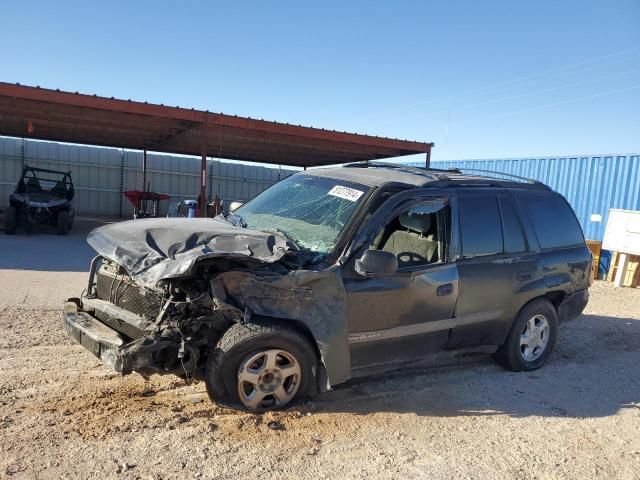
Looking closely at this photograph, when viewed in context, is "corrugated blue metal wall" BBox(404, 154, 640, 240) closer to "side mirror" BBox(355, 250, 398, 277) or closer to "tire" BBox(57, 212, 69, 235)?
"side mirror" BBox(355, 250, 398, 277)

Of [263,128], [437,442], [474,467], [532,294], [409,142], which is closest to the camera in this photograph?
[474,467]

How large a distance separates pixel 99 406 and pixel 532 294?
4.01 m

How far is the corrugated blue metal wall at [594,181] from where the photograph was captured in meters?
12.6

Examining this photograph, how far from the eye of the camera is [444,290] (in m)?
4.28

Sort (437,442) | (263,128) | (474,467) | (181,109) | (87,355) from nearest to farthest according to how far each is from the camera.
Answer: (474,467) < (437,442) < (87,355) < (181,109) < (263,128)

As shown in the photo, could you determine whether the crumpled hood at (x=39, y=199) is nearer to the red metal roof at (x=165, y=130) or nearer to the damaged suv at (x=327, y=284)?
the red metal roof at (x=165, y=130)

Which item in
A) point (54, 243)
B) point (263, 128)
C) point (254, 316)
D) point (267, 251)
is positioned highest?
point (263, 128)

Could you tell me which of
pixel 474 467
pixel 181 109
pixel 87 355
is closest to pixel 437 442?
pixel 474 467

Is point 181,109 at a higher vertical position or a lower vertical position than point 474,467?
higher

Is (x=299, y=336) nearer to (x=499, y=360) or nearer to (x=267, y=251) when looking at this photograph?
(x=267, y=251)

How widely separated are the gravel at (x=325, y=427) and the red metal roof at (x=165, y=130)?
8799mm

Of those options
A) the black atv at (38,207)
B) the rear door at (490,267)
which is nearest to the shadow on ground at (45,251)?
the black atv at (38,207)

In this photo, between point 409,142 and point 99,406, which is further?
point 409,142

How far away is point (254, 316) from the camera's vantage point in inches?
140
